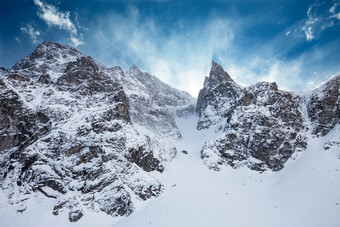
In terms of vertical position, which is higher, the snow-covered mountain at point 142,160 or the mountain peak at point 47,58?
the mountain peak at point 47,58

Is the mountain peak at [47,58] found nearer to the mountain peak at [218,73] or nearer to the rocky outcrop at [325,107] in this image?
the mountain peak at [218,73]

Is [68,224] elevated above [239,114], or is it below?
below

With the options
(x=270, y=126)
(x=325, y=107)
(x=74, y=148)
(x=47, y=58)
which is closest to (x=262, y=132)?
(x=270, y=126)

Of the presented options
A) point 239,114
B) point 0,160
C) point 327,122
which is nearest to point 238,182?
point 239,114

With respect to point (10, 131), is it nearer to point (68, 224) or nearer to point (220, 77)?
point (68, 224)

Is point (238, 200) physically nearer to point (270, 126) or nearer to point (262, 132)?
point (262, 132)

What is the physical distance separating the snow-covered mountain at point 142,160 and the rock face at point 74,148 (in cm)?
13

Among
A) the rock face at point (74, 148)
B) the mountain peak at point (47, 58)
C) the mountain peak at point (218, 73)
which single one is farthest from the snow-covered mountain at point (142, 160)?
the mountain peak at point (218, 73)

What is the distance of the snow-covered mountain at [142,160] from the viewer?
1948cm

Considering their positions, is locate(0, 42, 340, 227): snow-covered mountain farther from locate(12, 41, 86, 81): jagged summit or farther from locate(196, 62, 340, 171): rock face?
locate(12, 41, 86, 81): jagged summit

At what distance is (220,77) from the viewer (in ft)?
247

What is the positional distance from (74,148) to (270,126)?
115 ft

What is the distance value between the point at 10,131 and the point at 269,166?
140ft

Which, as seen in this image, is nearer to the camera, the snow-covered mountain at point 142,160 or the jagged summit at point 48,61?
the snow-covered mountain at point 142,160
